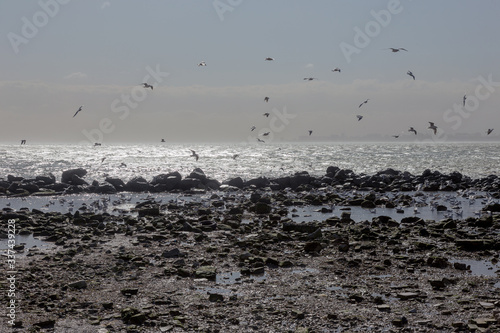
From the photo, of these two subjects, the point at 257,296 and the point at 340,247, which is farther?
the point at 340,247

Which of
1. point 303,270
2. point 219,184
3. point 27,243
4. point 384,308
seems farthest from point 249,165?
point 384,308

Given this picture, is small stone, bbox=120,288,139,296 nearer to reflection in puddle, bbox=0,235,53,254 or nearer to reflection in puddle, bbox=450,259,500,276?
reflection in puddle, bbox=0,235,53,254

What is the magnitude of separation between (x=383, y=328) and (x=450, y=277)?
157 inches

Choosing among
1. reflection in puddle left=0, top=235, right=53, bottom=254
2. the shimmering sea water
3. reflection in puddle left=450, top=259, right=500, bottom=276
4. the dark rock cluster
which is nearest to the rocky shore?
reflection in puddle left=450, top=259, right=500, bottom=276

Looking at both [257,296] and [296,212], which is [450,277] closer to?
[257,296]

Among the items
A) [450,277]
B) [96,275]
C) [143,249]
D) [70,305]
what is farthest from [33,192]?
[450,277]

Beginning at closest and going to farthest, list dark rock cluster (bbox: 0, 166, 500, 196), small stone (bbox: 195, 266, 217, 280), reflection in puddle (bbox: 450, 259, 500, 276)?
small stone (bbox: 195, 266, 217, 280)
reflection in puddle (bbox: 450, 259, 500, 276)
dark rock cluster (bbox: 0, 166, 500, 196)

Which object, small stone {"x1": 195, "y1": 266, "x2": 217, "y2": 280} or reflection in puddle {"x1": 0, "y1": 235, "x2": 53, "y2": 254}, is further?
reflection in puddle {"x1": 0, "y1": 235, "x2": 53, "y2": 254}

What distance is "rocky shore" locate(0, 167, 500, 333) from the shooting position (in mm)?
9117

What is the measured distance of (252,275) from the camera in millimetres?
12320

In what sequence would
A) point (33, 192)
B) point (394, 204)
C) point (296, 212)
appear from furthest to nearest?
point (33, 192) → point (394, 204) → point (296, 212)

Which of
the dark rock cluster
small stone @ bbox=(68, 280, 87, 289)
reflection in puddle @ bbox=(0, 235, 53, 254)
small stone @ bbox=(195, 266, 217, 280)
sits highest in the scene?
the dark rock cluster

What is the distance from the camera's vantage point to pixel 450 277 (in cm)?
1189

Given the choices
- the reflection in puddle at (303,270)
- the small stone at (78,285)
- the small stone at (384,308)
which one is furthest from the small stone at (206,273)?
the small stone at (384,308)
